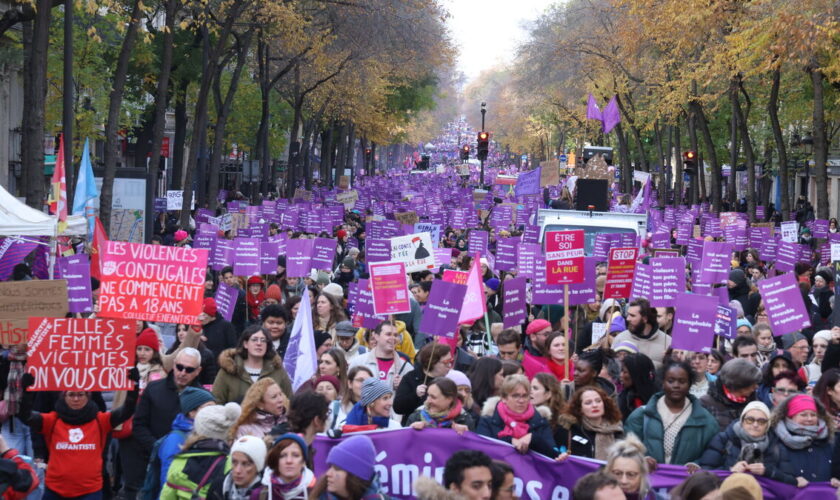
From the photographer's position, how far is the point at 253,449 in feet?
21.9

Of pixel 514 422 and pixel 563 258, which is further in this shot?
pixel 563 258

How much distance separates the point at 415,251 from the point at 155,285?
6.48m

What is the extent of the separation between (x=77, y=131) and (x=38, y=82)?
15.0m

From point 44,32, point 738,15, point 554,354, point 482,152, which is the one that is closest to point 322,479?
A: point 554,354

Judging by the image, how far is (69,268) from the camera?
42.6ft

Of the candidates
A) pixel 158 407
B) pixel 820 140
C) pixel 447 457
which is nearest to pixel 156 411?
pixel 158 407

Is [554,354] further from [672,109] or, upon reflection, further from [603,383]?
[672,109]

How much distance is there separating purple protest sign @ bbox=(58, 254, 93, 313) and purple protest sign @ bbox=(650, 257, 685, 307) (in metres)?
5.34

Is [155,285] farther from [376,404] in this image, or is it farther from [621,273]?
[621,273]

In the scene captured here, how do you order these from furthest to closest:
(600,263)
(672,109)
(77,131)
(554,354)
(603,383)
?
(672,109), (77,131), (600,263), (554,354), (603,383)

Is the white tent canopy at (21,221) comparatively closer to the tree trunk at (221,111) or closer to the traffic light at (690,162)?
the tree trunk at (221,111)

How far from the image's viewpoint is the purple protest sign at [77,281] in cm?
1304

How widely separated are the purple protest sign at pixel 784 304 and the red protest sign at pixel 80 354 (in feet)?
18.8

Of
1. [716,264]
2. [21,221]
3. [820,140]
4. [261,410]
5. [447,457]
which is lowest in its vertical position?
[447,457]
